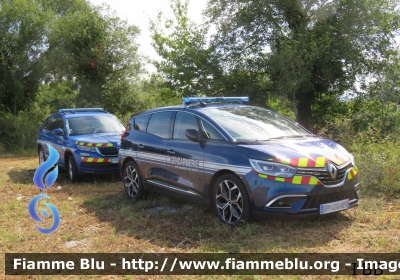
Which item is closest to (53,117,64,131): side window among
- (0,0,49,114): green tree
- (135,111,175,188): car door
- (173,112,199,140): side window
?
(135,111,175,188): car door

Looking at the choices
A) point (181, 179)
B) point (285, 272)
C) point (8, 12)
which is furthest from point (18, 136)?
point (285, 272)

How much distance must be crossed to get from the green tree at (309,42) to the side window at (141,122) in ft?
→ 25.3

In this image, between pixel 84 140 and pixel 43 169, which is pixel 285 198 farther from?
pixel 84 140

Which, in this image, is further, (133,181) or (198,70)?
(198,70)

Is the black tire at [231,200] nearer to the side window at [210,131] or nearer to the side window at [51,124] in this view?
the side window at [210,131]

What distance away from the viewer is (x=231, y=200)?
17.8 ft

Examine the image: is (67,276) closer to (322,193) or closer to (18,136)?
(322,193)

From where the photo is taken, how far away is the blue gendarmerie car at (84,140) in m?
9.49

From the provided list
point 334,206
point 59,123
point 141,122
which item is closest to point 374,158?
point 334,206

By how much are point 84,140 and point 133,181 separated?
2572 mm

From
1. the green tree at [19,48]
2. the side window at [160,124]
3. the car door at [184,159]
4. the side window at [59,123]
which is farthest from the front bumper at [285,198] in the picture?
the green tree at [19,48]

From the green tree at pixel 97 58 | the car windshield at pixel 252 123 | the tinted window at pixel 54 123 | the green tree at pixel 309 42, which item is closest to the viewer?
the car windshield at pixel 252 123

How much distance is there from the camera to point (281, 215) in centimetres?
501

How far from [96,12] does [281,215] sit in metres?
18.2
